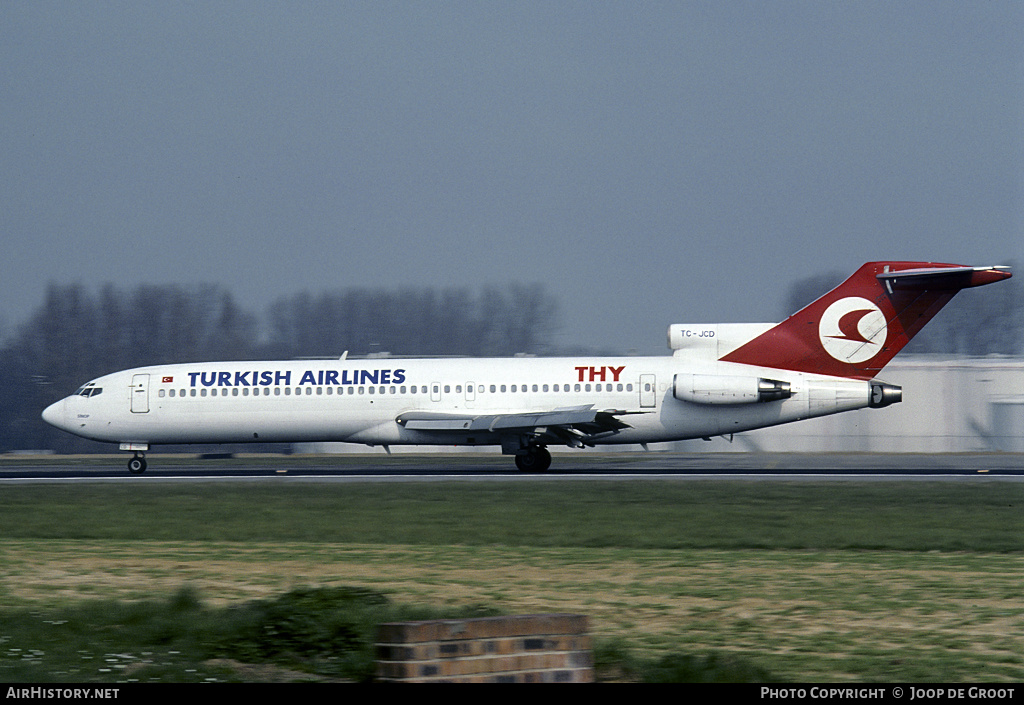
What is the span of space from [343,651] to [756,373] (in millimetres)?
23827

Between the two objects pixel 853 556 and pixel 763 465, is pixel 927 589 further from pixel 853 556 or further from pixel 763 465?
pixel 763 465

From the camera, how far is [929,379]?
161ft

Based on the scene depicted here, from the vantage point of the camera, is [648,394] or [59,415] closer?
[648,394]

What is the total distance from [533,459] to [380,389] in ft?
16.3

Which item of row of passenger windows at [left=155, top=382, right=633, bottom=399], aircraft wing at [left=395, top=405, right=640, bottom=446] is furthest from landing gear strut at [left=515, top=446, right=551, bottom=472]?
row of passenger windows at [left=155, top=382, right=633, bottom=399]

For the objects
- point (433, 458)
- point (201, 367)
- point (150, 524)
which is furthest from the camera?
point (433, 458)

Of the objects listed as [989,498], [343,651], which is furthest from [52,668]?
[989,498]

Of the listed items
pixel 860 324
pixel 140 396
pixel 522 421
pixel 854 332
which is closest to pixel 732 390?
pixel 854 332

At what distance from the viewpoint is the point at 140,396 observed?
33125mm

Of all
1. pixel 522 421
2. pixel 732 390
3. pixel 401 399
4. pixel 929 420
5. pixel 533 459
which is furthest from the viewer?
pixel 929 420

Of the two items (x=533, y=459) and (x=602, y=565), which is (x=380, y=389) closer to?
(x=533, y=459)

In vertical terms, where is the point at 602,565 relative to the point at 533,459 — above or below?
below

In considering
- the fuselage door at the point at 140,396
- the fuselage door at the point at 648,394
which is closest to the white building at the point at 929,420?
the fuselage door at the point at 648,394

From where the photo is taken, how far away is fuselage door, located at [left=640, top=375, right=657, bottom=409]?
30656 millimetres
